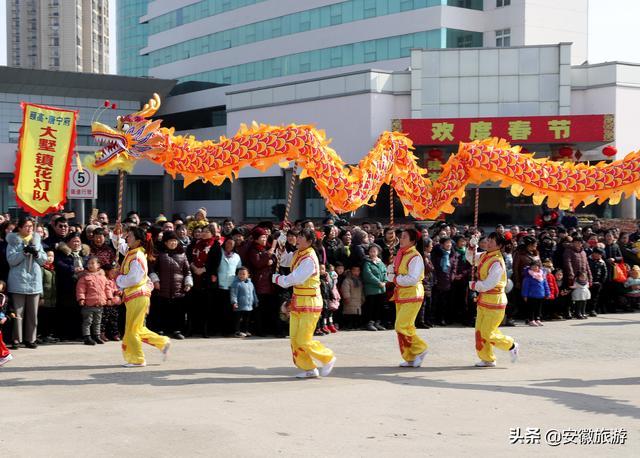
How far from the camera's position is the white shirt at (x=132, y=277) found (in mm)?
9461

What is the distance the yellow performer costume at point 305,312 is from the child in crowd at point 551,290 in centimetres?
658

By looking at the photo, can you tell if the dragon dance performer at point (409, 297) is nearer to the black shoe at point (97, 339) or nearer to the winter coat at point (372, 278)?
the winter coat at point (372, 278)

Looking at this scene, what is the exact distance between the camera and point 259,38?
151 feet

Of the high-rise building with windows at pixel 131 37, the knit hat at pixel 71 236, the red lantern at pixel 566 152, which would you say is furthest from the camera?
the high-rise building with windows at pixel 131 37

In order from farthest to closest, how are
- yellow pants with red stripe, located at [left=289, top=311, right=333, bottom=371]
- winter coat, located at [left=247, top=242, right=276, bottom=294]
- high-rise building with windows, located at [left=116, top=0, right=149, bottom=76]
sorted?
high-rise building with windows, located at [left=116, top=0, right=149, bottom=76] → winter coat, located at [left=247, top=242, right=276, bottom=294] → yellow pants with red stripe, located at [left=289, top=311, right=333, bottom=371]

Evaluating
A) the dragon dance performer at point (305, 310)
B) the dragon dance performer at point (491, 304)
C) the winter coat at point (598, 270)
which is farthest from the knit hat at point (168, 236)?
the winter coat at point (598, 270)

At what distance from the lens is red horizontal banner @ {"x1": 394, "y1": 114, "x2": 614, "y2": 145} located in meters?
30.3

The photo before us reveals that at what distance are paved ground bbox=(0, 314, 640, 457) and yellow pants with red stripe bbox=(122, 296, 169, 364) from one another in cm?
19

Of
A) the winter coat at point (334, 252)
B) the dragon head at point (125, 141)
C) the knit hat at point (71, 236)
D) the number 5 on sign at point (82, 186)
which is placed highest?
the dragon head at point (125, 141)

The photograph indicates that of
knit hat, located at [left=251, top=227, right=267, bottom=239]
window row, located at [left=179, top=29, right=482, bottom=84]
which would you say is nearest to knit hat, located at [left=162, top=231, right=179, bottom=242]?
knit hat, located at [left=251, top=227, right=267, bottom=239]

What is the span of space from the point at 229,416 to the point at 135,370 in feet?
8.58

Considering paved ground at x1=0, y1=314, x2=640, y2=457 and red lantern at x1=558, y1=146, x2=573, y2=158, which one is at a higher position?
red lantern at x1=558, y1=146, x2=573, y2=158

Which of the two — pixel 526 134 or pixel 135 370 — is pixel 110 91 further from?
pixel 135 370

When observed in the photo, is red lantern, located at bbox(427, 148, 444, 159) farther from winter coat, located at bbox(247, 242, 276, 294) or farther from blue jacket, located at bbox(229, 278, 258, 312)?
blue jacket, located at bbox(229, 278, 258, 312)
